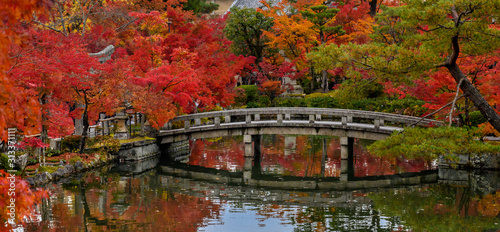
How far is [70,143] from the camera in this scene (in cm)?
1906

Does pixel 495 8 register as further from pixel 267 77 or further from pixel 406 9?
pixel 267 77

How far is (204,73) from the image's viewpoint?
79.0 feet

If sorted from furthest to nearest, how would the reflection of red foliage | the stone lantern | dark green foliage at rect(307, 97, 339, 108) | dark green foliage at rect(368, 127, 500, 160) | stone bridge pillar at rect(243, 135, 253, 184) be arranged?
1. dark green foliage at rect(307, 97, 339, 108)
2. the stone lantern
3. the reflection of red foliage
4. stone bridge pillar at rect(243, 135, 253, 184)
5. dark green foliage at rect(368, 127, 500, 160)

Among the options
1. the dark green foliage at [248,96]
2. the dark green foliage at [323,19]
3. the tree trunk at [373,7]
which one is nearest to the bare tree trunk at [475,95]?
the dark green foliage at [323,19]

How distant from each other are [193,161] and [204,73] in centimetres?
489

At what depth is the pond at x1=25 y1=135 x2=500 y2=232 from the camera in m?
11.9

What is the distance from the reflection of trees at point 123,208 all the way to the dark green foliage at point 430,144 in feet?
16.0

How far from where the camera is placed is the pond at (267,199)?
11898mm

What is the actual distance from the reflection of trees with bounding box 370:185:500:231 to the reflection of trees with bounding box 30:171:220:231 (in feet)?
16.2

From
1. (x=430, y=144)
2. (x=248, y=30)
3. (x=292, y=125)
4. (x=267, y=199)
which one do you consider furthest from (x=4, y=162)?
(x=248, y=30)

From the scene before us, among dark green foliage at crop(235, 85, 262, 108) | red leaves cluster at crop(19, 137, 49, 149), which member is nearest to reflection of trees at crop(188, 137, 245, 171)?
dark green foliage at crop(235, 85, 262, 108)

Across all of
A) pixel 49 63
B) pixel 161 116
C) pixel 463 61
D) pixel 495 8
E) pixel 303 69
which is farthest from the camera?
pixel 303 69

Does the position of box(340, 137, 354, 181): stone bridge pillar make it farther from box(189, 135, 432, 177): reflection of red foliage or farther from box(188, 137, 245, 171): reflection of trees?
box(188, 137, 245, 171): reflection of trees

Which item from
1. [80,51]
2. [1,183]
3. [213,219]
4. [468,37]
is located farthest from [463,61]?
[1,183]
